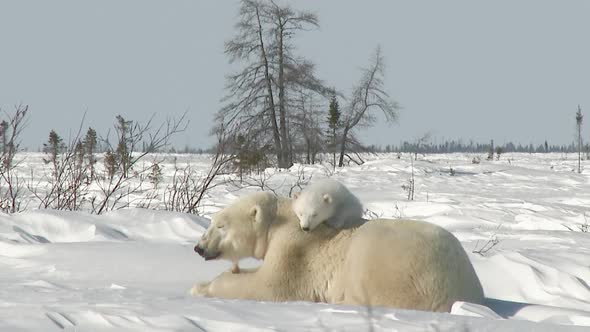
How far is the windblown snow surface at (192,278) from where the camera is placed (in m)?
2.06

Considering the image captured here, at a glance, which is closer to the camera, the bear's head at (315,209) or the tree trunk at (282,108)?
the bear's head at (315,209)

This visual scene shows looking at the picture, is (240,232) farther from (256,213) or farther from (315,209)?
(315,209)

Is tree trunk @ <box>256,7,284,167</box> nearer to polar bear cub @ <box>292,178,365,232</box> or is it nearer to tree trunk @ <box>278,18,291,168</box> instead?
tree trunk @ <box>278,18,291,168</box>

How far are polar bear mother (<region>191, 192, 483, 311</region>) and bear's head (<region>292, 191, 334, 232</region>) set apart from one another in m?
0.12

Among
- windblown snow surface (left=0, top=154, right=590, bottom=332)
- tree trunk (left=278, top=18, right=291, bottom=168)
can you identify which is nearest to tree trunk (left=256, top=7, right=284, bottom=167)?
tree trunk (left=278, top=18, right=291, bottom=168)

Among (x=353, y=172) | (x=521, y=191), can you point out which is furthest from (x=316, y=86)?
(x=521, y=191)

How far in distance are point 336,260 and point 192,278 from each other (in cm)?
109

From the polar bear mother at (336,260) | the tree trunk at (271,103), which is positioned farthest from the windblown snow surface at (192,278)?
the tree trunk at (271,103)

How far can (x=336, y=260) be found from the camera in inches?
130

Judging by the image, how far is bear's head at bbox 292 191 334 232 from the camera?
10.9 ft

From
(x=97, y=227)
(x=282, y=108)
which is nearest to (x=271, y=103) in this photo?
(x=282, y=108)

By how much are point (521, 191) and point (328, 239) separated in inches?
484

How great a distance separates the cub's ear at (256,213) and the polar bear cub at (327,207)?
0.68 feet

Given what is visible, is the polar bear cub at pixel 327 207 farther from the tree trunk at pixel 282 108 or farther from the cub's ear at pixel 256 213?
the tree trunk at pixel 282 108
